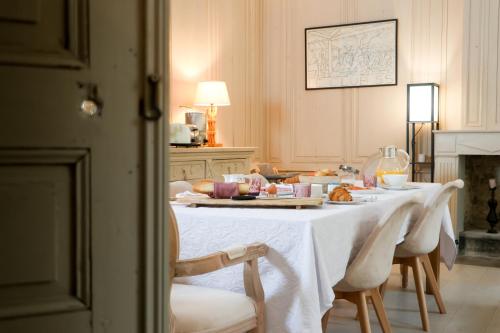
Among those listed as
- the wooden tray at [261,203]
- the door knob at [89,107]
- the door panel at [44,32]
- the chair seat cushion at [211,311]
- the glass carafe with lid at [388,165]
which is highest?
the door panel at [44,32]

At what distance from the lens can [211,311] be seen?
196 cm

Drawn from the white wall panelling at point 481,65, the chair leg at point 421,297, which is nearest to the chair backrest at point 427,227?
the chair leg at point 421,297

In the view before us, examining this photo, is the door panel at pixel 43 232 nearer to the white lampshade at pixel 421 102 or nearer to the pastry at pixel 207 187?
the pastry at pixel 207 187

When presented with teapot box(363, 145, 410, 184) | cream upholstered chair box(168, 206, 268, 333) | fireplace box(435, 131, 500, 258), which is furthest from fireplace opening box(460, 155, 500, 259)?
cream upholstered chair box(168, 206, 268, 333)

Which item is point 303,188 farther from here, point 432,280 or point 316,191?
point 432,280

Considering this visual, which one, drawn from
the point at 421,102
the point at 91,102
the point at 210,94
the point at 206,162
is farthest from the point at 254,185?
the point at 421,102

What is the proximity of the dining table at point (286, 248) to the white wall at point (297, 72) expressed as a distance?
3366mm

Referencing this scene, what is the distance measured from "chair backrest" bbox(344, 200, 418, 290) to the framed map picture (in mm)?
4163

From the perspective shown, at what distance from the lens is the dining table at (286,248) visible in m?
2.03

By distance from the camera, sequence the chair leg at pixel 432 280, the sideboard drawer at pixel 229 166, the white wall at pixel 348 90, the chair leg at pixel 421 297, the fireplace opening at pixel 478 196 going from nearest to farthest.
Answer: the chair leg at pixel 421 297, the chair leg at pixel 432 280, the sideboard drawer at pixel 229 166, the fireplace opening at pixel 478 196, the white wall at pixel 348 90

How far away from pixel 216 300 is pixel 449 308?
212 cm

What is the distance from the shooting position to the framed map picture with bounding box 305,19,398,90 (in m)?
6.43

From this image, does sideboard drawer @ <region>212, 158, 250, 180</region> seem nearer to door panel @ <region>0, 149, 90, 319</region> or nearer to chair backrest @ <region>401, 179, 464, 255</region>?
chair backrest @ <region>401, 179, 464, 255</region>

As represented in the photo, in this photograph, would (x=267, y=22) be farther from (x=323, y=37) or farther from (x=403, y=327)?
(x=403, y=327)
